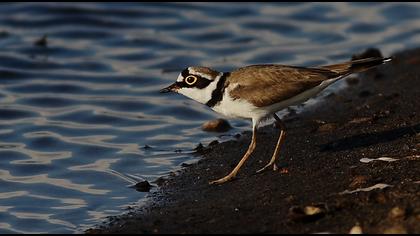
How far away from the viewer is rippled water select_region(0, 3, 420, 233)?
29.0 ft

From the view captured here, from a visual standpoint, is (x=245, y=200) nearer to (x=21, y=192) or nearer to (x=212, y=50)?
(x=21, y=192)

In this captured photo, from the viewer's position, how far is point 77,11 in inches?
640

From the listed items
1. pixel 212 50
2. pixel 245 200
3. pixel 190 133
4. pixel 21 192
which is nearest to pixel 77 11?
pixel 212 50

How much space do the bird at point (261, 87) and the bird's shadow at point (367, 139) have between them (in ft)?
2.37

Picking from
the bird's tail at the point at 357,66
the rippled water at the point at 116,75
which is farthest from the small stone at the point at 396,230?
the rippled water at the point at 116,75

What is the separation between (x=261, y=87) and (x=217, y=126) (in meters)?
2.49

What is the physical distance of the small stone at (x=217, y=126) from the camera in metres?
10.6

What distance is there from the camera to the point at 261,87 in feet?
26.8

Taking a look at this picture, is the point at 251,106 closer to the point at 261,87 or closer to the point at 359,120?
the point at 261,87

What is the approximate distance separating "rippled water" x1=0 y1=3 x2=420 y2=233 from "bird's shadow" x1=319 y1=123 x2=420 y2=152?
1.80 metres

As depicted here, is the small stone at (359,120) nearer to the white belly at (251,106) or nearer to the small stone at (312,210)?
the white belly at (251,106)

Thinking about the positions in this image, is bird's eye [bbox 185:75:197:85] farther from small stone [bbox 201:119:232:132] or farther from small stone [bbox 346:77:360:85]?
small stone [bbox 346:77:360:85]

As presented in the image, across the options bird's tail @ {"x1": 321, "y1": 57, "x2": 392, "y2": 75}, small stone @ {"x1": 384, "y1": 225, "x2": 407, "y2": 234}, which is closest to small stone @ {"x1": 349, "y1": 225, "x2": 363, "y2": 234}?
small stone @ {"x1": 384, "y1": 225, "x2": 407, "y2": 234}

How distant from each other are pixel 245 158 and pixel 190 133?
Answer: 2397 mm
